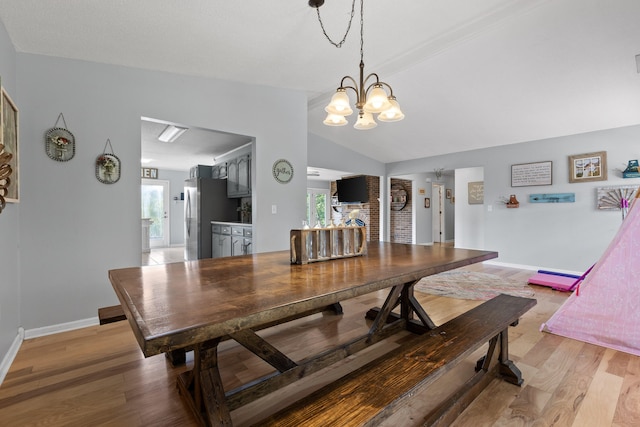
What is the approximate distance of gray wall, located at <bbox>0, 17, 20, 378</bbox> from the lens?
1.99m

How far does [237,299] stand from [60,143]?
2.67m

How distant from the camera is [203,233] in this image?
17.8 ft

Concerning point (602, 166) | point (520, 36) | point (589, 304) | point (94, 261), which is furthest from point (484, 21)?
point (94, 261)

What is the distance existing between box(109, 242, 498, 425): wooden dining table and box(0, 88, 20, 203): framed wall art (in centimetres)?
131

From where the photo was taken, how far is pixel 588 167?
15.1 ft

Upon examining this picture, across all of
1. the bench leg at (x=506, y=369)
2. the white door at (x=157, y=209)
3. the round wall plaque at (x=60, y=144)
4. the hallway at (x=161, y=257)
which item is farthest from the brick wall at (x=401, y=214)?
the round wall plaque at (x=60, y=144)

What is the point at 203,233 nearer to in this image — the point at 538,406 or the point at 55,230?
the point at 55,230

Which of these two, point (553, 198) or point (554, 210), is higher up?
point (553, 198)

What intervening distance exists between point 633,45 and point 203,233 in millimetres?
6077

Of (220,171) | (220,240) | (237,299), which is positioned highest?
(220,171)

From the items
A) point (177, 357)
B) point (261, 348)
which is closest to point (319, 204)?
point (177, 357)

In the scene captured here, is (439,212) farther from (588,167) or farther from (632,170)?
(632,170)

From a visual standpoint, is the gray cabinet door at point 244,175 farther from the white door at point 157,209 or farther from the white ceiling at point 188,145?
the white door at point 157,209

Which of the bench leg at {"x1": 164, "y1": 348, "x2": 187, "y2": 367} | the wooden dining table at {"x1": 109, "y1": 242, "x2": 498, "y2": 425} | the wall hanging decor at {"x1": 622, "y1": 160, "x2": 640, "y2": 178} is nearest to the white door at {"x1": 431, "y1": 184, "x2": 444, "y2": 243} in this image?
the wall hanging decor at {"x1": 622, "y1": 160, "x2": 640, "y2": 178}
